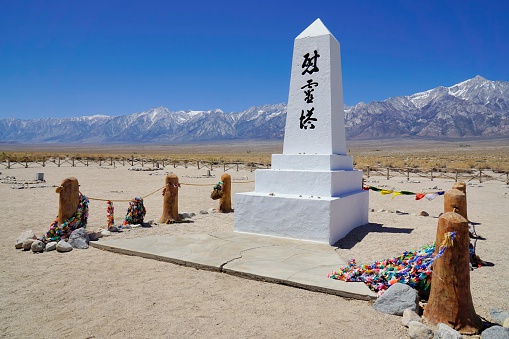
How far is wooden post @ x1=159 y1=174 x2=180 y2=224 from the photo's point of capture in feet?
31.1

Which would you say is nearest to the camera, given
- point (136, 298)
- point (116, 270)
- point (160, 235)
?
point (136, 298)

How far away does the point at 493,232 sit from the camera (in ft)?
29.3

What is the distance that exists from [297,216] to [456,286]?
12.5 feet

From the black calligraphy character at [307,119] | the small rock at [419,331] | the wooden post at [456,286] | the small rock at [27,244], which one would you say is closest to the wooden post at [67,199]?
the small rock at [27,244]

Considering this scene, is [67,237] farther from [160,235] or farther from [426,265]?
[426,265]

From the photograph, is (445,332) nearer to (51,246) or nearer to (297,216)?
(297,216)

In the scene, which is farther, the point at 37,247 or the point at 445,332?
the point at 37,247

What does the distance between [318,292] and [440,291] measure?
1.45 meters

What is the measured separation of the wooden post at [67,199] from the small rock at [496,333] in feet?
22.4

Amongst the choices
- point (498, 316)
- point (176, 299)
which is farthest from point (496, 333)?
point (176, 299)

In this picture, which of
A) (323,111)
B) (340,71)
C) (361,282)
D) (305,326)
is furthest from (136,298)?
(340,71)

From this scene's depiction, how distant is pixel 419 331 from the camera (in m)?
3.68

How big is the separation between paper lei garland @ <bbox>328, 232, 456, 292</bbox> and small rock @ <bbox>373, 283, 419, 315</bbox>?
354 millimetres

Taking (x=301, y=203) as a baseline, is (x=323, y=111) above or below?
above
